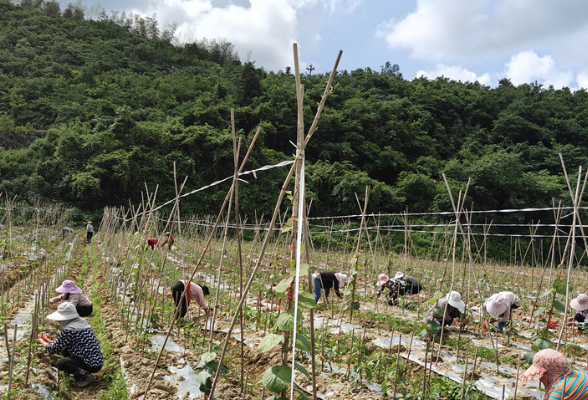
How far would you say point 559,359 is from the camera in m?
2.17

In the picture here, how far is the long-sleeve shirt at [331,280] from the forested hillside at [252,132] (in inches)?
553

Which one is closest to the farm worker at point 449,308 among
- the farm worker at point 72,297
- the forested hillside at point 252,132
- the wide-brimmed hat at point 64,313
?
the wide-brimmed hat at point 64,313

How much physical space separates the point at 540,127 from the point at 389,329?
98.8 feet

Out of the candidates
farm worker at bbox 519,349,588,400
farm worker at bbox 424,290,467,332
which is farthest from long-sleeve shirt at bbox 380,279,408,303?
farm worker at bbox 519,349,588,400

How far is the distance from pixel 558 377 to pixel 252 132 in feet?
77.5

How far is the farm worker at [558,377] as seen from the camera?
2121mm

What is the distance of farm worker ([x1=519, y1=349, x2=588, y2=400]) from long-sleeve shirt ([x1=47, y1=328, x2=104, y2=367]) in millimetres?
3265

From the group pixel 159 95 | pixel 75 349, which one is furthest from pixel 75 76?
pixel 75 349

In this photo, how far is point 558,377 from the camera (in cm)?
218

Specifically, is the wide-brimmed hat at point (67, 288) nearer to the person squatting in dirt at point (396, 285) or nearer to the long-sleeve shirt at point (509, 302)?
the person squatting in dirt at point (396, 285)

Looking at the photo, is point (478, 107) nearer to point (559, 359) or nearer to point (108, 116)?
point (108, 116)

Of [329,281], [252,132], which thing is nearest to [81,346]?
[329,281]

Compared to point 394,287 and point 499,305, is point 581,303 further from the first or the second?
point 394,287

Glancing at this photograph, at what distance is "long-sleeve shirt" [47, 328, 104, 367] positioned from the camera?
3255mm
